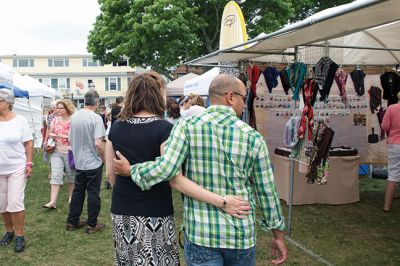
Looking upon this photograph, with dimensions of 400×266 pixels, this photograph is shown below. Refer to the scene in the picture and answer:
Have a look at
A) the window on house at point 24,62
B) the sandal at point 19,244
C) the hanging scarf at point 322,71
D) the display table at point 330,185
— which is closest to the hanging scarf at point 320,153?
the hanging scarf at point 322,71

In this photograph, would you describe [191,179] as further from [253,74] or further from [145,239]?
[253,74]

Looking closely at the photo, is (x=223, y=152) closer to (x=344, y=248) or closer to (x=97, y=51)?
(x=344, y=248)

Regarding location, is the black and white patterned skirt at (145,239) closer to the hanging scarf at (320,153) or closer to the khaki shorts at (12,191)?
the khaki shorts at (12,191)

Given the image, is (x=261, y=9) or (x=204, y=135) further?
(x=261, y=9)

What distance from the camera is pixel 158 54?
1898 centimetres

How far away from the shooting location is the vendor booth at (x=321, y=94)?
4.57 meters

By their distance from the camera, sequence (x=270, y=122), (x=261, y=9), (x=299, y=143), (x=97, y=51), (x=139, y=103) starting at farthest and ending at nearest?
(x=97, y=51) → (x=261, y=9) → (x=270, y=122) → (x=299, y=143) → (x=139, y=103)

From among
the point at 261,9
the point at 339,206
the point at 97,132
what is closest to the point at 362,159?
the point at 339,206

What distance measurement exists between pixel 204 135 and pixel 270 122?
17.8 feet

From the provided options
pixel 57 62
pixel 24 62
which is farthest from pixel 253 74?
pixel 24 62

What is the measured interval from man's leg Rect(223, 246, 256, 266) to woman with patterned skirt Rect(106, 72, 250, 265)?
20.4 inches

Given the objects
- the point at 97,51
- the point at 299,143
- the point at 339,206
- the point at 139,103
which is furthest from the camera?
the point at 97,51

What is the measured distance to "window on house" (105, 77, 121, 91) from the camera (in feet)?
177

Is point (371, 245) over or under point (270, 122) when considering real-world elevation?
under
